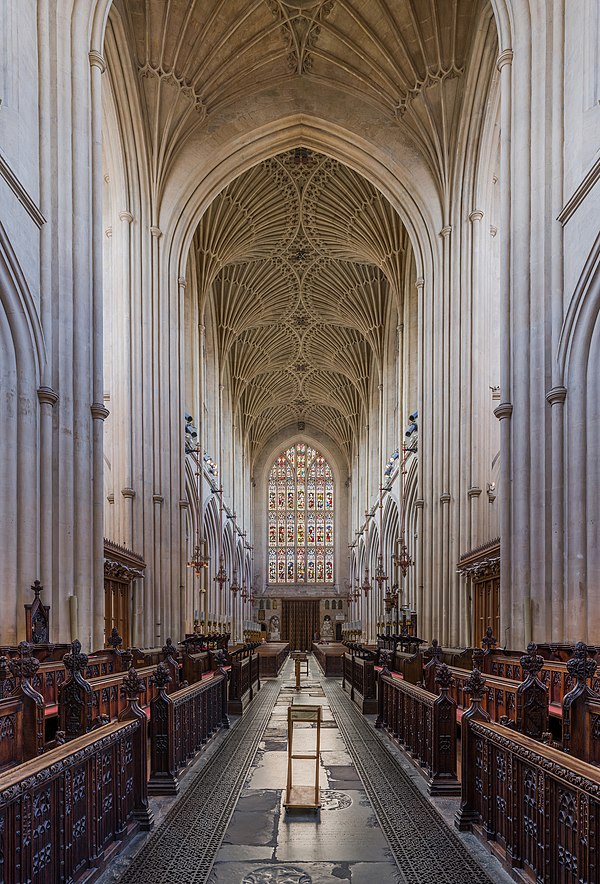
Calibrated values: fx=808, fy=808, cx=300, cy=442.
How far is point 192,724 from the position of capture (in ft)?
28.0

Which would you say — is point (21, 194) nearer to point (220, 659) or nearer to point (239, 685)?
point (220, 659)

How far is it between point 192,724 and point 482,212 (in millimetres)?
14400

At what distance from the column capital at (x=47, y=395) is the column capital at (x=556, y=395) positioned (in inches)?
269

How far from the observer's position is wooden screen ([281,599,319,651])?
162ft

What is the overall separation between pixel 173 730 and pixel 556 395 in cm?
691

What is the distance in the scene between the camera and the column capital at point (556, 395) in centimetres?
1105

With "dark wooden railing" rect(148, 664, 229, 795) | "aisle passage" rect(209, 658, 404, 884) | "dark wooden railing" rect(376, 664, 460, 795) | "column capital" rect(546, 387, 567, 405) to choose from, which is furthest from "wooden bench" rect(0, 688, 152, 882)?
A: "column capital" rect(546, 387, 567, 405)

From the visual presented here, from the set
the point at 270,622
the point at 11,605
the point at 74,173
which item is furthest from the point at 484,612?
the point at 270,622

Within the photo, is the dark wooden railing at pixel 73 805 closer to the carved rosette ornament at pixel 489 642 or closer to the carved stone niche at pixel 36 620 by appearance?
the carved stone niche at pixel 36 620

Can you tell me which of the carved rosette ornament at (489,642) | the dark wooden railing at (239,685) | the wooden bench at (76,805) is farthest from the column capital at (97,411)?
the wooden bench at (76,805)

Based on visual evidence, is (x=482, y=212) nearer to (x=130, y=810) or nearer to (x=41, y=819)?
(x=130, y=810)

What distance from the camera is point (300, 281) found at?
A: 31.8 m

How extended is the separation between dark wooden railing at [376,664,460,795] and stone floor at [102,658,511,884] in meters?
0.18

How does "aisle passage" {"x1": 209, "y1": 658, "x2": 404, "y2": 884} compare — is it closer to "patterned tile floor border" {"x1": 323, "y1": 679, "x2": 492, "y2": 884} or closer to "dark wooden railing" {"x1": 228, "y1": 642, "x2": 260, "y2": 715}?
"patterned tile floor border" {"x1": 323, "y1": 679, "x2": 492, "y2": 884}
